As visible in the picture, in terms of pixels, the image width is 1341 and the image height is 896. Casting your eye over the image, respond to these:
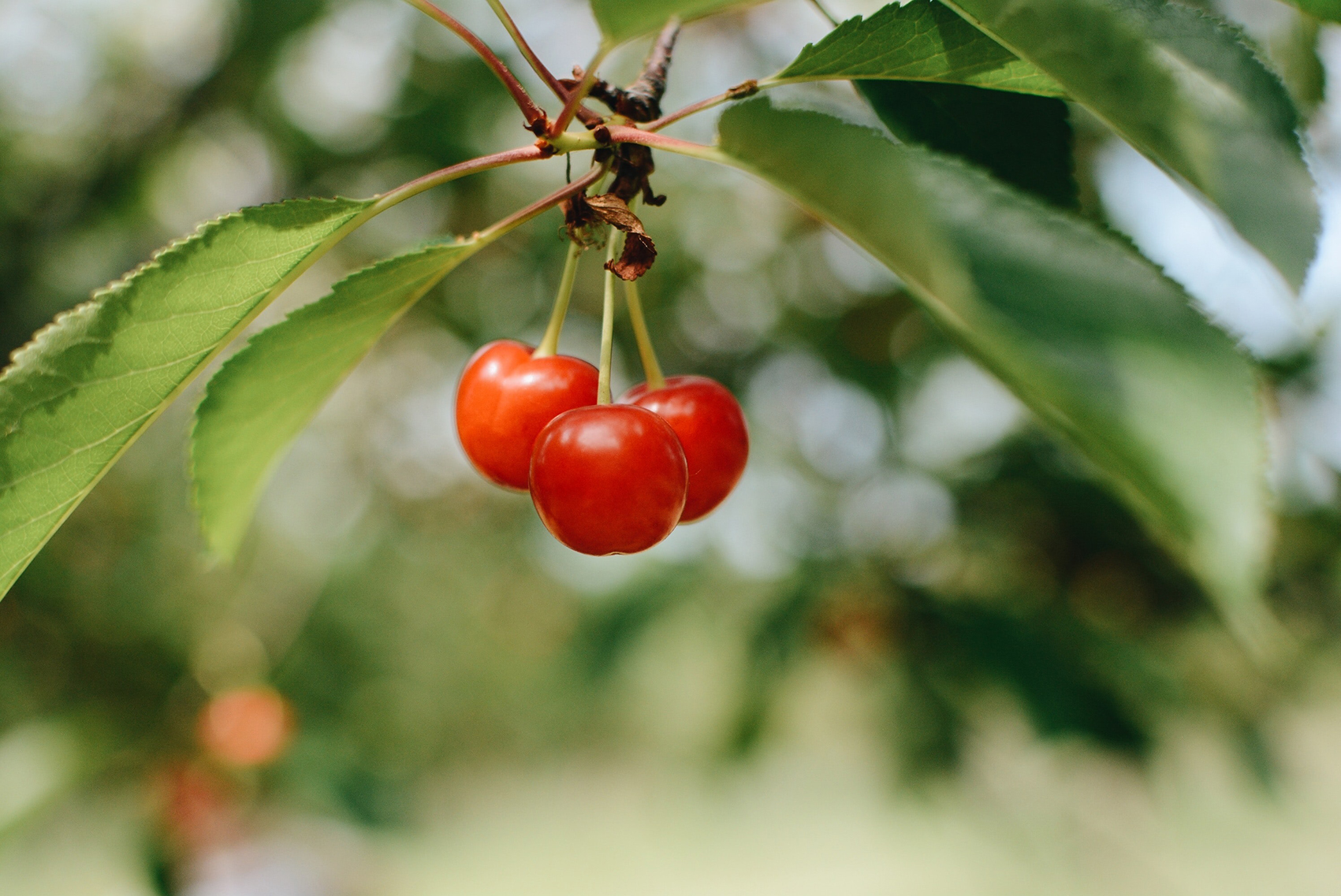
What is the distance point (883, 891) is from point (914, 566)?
8.13m

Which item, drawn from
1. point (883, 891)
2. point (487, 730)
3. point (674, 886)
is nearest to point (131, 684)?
point (883, 891)

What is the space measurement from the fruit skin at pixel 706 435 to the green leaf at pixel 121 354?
1.13 ft

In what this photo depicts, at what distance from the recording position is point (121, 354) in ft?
2.06

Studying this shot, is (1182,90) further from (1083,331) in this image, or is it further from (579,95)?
(579,95)

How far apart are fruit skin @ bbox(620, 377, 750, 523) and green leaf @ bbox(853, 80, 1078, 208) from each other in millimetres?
296

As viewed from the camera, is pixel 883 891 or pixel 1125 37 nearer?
pixel 1125 37

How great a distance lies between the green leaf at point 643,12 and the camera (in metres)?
0.44

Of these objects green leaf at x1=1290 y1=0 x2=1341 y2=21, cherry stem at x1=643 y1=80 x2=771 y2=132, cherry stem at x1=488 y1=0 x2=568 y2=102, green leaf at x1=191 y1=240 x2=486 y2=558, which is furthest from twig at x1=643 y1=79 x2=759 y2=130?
green leaf at x1=1290 y1=0 x2=1341 y2=21

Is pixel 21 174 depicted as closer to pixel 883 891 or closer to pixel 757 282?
pixel 757 282

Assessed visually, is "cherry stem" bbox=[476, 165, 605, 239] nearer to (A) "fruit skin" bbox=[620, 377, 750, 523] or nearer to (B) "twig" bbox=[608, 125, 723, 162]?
(B) "twig" bbox=[608, 125, 723, 162]

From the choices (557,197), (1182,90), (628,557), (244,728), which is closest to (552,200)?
(557,197)

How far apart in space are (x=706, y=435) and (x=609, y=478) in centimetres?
17

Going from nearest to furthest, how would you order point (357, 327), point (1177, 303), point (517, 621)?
point (1177, 303)
point (357, 327)
point (517, 621)

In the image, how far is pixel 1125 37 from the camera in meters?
0.48
